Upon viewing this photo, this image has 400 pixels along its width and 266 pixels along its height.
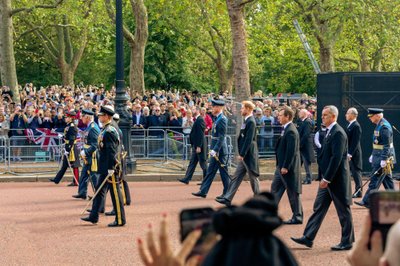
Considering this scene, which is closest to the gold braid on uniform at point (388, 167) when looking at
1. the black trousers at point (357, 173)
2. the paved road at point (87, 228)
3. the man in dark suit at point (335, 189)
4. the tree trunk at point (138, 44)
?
the paved road at point (87, 228)

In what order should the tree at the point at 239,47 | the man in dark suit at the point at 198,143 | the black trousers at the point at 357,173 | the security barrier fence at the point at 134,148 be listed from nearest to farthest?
the black trousers at the point at 357,173 < the man in dark suit at the point at 198,143 < the security barrier fence at the point at 134,148 < the tree at the point at 239,47

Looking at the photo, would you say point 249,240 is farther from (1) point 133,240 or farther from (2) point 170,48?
(2) point 170,48

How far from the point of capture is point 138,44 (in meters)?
34.2

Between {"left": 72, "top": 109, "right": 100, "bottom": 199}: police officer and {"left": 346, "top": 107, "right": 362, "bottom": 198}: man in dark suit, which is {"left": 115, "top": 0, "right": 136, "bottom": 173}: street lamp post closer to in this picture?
{"left": 72, "top": 109, "right": 100, "bottom": 199}: police officer

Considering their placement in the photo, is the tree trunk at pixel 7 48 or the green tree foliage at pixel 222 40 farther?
the tree trunk at pixel 7 48

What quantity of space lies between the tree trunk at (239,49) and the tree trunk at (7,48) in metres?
12.2

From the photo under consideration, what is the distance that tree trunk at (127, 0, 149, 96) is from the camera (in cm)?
3309

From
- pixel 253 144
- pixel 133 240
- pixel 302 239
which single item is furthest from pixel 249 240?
pixel 253 144

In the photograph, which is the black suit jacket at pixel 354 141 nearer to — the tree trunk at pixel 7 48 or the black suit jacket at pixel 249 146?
the black suit jacket at pixel 249 146

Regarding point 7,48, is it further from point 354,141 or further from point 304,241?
point 304,241

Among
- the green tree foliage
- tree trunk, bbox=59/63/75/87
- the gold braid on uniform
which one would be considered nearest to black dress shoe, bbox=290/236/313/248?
the gold braid on uniform

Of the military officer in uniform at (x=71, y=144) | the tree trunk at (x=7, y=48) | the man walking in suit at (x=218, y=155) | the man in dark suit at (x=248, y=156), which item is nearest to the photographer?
the man in dark suit at (x=248, y=156)

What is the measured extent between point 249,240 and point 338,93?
64.7 feet

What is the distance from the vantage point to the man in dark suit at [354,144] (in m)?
15.5
